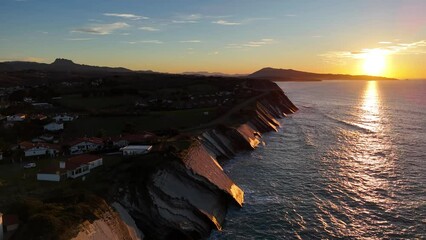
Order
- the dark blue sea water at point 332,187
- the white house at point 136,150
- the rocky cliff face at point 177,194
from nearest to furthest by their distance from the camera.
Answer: the rocky cliff face at point 177,194 → the dark blue sea water at point 332,187 → the white house at point 136,150

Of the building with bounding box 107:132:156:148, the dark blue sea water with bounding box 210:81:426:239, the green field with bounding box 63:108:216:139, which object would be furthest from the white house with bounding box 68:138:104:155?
the dark blue sea water with bounding box 210:81:426:239

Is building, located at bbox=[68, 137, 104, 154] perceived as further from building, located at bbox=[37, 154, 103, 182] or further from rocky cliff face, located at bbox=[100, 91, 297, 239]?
rocky cliff face, located at bbox=[100, 91, 297, 239]

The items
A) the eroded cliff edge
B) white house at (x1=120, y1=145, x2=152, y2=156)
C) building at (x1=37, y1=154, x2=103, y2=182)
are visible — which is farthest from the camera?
white house at (x1=120, y1=145, x2=152, y2=156)

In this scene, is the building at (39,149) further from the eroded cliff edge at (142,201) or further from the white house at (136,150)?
the white house at (136,150)

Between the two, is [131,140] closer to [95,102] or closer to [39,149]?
[39,149]

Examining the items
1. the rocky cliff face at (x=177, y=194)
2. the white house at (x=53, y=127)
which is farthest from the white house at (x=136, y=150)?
the white house at (x=53, y=127)

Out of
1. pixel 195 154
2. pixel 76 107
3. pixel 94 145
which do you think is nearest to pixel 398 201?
pixel 195 154
